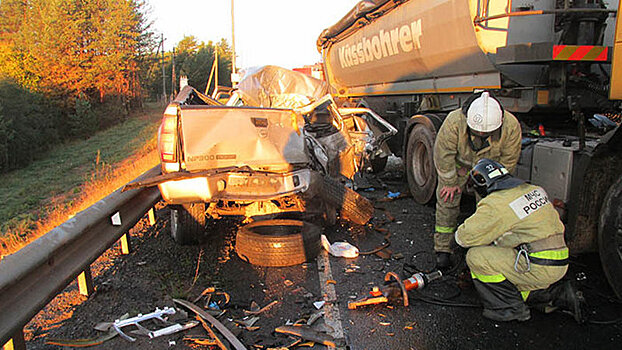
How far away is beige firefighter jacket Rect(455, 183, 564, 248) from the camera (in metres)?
3.35

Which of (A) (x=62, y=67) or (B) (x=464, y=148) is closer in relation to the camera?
(B) (x=464, y=148)

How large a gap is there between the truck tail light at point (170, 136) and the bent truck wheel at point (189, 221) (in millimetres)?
600

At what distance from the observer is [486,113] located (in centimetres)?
423

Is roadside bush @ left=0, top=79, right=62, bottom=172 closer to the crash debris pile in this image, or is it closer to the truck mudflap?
the truck mudflap

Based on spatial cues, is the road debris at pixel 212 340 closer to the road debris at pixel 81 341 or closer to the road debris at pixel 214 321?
the road debris at pixel 214 321

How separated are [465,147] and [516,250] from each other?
136 centimetres

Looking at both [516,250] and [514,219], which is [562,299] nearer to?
[516,250]

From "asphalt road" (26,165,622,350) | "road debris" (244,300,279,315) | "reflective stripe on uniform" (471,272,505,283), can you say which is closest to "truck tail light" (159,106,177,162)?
"asphalt road" (26,165,622,350)

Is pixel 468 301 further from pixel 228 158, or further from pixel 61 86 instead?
pixel 61 86

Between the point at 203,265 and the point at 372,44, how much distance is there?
619cm

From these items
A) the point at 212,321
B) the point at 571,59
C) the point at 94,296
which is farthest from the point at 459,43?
the point at 94,296

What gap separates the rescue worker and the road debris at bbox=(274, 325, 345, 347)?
1773 millimetres

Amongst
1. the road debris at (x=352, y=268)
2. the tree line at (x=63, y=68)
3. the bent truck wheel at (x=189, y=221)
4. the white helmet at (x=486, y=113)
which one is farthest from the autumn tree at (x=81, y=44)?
the white helmet at (x=486, y=113)

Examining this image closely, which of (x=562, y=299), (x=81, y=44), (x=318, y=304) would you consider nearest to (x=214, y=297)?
(x=318, y=304)
